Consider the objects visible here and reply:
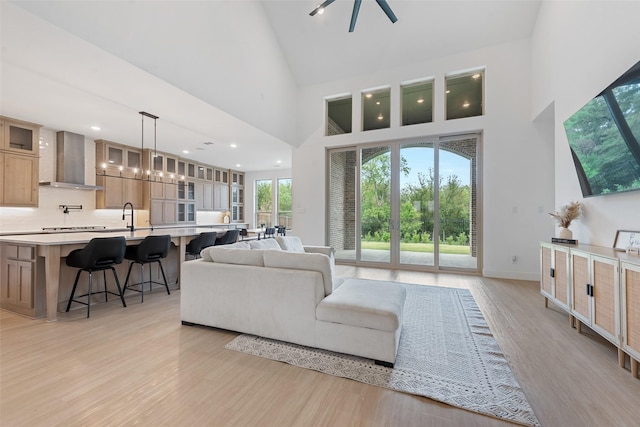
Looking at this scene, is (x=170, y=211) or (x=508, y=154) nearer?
(x=508, y=154)

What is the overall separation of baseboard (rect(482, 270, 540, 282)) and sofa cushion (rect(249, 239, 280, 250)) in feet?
12.9

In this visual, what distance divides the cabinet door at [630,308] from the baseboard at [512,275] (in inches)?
124

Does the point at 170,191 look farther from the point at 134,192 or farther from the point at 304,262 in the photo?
the point at 304,262

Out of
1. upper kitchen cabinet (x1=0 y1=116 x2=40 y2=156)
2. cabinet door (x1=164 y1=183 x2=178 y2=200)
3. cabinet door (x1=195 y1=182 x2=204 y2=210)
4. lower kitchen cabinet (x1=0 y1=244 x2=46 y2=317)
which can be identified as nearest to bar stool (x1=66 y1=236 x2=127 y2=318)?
lower kitchen cabinet (x1=0 y1=244 x2=46 y2=317)

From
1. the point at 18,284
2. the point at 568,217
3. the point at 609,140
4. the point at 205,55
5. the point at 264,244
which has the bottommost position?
the point at 18,284

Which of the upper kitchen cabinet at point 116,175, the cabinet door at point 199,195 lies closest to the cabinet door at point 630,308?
the upper kitchen cabinet at point 116,175

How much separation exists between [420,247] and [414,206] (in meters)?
0.84

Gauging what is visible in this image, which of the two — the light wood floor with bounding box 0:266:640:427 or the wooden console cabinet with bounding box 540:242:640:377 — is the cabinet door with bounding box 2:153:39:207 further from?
the wooden console cabinet with bounding box 540:242:640:377

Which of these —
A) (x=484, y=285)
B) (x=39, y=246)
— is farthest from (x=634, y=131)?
(x=39, y=246)

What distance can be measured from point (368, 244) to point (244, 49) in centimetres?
444

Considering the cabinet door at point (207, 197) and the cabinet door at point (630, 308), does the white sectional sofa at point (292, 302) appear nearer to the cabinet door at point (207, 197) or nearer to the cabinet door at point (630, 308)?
the cabinet door at point (630, 308)

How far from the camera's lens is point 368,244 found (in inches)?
235

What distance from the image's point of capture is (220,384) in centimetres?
180

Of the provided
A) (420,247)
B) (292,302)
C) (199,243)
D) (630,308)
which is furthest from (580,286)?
(199,243)
